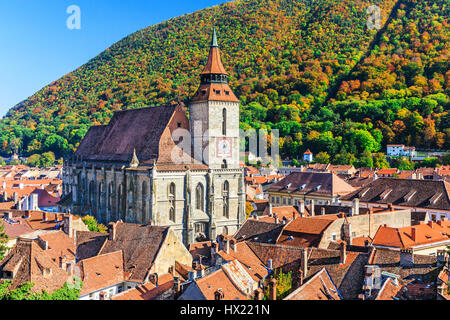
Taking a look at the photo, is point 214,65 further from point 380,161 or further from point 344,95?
point 344,95

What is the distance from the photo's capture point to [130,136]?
60.4 m

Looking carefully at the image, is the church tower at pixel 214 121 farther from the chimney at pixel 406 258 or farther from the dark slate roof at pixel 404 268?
the chimney at pixel 406 258

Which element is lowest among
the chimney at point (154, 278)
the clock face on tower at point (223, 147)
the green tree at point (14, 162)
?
the chimney at point (154, 278)

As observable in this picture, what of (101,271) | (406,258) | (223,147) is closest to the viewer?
(406,258)

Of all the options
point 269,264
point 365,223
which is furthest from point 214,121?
point 269,264

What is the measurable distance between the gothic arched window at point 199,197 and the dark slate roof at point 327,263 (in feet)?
67.7

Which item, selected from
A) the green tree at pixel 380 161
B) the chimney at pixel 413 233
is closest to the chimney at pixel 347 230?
the chimney at pixel 413 233

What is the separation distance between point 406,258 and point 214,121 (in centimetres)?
3055

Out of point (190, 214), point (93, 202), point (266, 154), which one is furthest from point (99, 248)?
point (266, 154)

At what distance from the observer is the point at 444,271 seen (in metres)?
26.0

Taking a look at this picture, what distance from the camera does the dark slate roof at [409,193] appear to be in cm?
5675

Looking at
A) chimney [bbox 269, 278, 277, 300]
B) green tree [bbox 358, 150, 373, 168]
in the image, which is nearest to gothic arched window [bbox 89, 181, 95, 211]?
chimney [bbox 269, 278, 277, 300]

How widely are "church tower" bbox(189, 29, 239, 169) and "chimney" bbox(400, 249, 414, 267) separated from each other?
28542 millimetres
